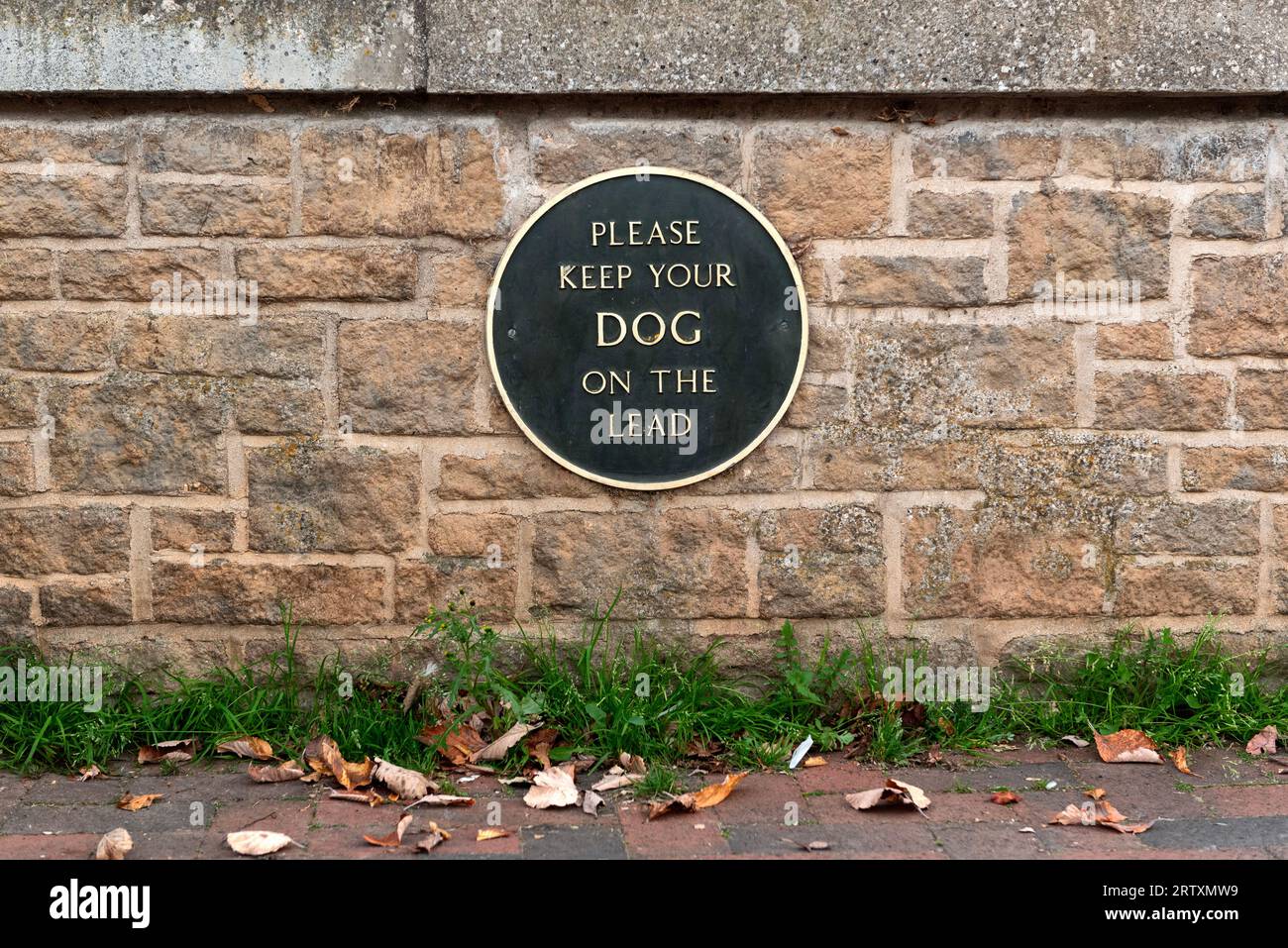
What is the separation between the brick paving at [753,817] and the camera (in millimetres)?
2893

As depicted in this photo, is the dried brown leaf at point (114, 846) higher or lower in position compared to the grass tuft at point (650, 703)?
lower

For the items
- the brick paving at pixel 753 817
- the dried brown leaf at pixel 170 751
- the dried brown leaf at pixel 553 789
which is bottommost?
the brick paving at pixel 753 817

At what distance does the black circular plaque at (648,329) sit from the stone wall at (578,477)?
2.8 inches

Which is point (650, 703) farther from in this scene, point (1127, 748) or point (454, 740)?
point (1127, 748)

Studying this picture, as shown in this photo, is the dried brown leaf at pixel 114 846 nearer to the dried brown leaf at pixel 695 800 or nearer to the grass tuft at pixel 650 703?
the grass tuft at pixel 650 703

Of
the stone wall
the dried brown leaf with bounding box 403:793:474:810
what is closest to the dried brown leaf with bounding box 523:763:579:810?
the dried brown leaf with bounding box 403:793:474:810

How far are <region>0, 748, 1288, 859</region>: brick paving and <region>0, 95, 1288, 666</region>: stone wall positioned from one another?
496mm

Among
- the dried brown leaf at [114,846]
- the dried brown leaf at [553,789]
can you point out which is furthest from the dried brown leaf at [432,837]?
the dried brown leaf at [114,846]

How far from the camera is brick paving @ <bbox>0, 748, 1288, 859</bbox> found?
2893mm

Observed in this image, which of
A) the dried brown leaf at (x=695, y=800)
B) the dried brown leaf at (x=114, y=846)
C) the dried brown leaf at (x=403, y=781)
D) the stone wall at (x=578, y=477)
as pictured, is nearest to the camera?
the dried brown leaf at (x=114, y=846)

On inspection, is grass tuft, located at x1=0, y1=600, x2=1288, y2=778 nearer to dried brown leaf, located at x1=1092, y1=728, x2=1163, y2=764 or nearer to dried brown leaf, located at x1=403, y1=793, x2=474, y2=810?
dried brown leaf, located at x1=1092, y1=728, x2=1163, y2=764

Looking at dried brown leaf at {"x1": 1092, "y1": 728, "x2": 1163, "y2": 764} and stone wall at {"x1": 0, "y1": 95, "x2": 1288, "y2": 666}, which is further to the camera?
stone wall at {"x1": 0, "y1": 95, "x2": 1288, "y2": 666}

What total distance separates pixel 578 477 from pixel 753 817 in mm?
1127
